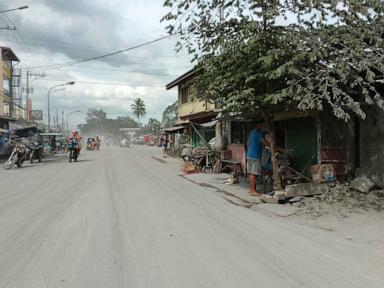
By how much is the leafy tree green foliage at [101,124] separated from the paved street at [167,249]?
5538 inches

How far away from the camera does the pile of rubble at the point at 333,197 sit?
33.4ft

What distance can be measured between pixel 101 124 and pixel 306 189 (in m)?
147

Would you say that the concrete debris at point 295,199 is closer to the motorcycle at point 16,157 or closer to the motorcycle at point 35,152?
the motorcycle at point 16,157

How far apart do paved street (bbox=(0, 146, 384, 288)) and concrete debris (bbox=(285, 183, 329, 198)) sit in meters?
1.55

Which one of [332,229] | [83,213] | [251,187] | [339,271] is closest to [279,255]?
[339,271]

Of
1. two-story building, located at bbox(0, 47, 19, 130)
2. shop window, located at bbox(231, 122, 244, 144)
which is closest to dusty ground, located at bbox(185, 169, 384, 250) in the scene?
shop window, located at bbox(231, 122, 244, 144)

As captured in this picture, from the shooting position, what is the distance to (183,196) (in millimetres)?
12578

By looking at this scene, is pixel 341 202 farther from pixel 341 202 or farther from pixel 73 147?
pixel 73 147

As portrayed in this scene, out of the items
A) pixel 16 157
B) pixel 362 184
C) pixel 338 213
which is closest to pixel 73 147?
pixel 16 157

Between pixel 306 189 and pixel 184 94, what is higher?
pixel 184 94

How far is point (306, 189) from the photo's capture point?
1138 cm

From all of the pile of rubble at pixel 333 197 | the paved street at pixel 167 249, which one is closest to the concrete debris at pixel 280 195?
the pile of rubble at pixel 333 197

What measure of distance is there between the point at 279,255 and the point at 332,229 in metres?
2.40

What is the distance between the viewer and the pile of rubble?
10.2 m
